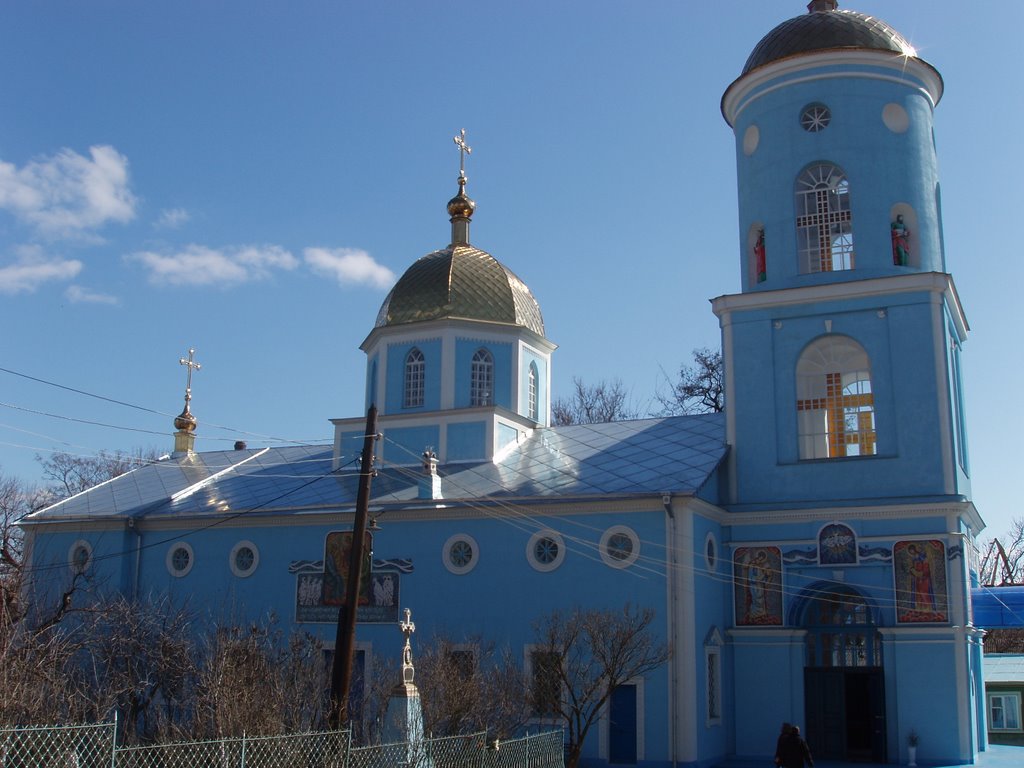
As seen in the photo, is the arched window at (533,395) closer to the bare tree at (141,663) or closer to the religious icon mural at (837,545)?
the religious icon mural at (837,545)

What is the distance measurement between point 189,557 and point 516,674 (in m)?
9.05

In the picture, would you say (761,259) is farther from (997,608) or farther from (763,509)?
(997,608)

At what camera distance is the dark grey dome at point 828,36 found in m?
20.9

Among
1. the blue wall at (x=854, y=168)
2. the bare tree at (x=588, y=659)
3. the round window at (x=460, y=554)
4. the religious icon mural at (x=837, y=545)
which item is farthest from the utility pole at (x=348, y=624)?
the blue wall at (x=854, y=168)

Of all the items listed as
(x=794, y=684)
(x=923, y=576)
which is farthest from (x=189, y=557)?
(x=923, y=576)

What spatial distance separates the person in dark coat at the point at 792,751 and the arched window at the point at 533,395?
1150 centimetres

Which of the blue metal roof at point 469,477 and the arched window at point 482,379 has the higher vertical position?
the arched window at point 482,379

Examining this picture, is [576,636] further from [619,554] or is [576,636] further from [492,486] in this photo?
[492,486]

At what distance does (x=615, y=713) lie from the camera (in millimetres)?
18109

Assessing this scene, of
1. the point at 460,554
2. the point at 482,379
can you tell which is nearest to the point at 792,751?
the point at 460,554

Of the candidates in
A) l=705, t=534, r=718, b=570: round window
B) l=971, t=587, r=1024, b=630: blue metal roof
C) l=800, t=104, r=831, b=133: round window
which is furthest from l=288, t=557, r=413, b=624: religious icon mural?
l=800, t=104, r=831, b=133: round window

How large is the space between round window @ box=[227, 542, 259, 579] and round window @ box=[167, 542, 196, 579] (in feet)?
3.12

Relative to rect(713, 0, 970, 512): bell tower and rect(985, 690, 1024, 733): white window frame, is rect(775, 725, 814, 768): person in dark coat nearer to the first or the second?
rect(713, 0, 970, 512): bell tower

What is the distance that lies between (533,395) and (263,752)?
15688 mm
